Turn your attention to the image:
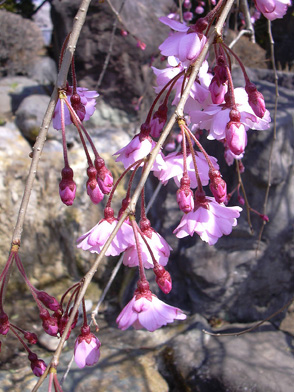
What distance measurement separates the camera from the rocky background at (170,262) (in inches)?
110

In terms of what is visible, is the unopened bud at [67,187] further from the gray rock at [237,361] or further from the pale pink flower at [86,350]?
the gray rock at [237,361]

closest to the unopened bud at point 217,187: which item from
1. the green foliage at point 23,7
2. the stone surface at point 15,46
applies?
the stone surface at point 15,46

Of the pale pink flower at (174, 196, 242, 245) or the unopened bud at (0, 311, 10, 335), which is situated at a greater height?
the pale pink flower at (174, 196, 242, 245)

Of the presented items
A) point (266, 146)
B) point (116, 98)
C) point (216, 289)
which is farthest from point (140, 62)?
point (216, 289)

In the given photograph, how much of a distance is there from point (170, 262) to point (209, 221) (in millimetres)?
2718

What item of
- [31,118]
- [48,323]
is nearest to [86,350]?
[48,323]

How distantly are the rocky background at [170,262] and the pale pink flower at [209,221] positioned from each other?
78.2 inches

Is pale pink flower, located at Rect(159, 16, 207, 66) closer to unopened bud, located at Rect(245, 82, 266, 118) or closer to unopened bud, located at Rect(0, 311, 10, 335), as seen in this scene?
unopened bud, located at Rect(245, 82, 266, 118)

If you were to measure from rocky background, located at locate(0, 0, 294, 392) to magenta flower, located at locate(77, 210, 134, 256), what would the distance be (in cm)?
204

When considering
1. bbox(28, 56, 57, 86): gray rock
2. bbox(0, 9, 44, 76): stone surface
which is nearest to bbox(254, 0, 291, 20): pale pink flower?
bbox(28, 56, 57, 86): gray rock

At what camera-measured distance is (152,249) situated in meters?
0.81

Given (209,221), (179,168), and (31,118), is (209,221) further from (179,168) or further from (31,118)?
(31,118)

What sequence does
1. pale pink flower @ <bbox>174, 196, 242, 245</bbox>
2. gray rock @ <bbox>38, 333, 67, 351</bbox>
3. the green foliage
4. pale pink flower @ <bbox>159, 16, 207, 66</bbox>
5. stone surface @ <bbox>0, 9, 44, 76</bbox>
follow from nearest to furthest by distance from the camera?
1. pale pink flower @ <bbox>159, 16, 207, 66</bbox>
2. pale pink flower @ <bbox>174, 196, 242, 245</bbox>
3. gray rock @ <bbox>38, 333, 67, 351</bbox>
4. stone surface @ <bbox>0, 9, 44, 76</bbox>
5. the green foliage

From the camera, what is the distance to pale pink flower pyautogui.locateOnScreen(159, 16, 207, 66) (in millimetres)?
694
